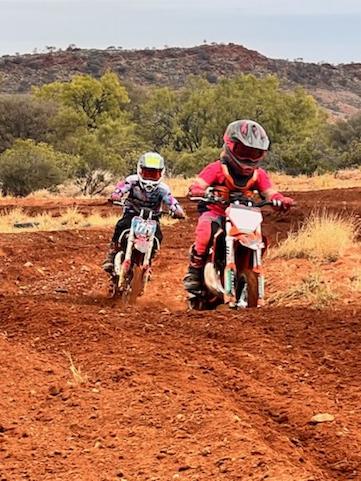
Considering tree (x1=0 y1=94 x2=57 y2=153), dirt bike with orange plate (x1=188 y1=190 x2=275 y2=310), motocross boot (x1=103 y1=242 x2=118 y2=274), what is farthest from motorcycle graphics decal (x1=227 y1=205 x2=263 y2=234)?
tree (x1=0 y1=94 x2=57 y2=153)

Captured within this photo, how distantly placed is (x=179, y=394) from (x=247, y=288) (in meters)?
2.83

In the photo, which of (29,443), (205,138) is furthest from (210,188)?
(205,138)

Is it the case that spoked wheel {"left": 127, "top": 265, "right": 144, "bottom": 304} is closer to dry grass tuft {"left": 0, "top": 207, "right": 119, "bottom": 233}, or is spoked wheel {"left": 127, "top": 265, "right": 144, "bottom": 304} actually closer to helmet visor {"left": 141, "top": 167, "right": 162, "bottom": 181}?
helmet visor {"left": 141, "top": 167, "right": 162, "bottom": 181}

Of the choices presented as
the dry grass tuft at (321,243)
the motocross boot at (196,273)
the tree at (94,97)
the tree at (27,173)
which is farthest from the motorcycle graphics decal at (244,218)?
the tree at (94,97)

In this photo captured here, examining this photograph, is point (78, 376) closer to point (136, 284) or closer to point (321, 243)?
point (136, 284)

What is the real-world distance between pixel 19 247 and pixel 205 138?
30.5m

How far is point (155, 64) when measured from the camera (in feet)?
327

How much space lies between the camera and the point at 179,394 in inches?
163

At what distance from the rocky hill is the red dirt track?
276 ft

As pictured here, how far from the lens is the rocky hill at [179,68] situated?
93531mm

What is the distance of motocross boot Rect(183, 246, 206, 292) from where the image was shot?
7219mm

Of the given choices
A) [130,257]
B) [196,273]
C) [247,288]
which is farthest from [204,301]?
[130,257]

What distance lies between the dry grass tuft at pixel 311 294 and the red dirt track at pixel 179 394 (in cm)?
24

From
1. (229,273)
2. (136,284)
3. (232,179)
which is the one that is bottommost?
(136,284)
